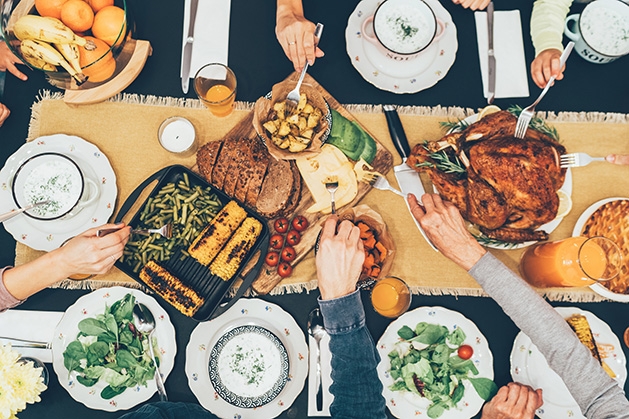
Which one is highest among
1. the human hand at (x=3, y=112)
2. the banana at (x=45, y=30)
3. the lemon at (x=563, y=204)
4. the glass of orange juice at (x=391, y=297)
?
the banana at (x=45, y=30)

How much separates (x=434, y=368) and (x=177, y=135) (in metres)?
1.47

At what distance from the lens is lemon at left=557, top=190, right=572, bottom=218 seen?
1939 millimetres

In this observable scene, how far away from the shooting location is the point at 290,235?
2.02 m

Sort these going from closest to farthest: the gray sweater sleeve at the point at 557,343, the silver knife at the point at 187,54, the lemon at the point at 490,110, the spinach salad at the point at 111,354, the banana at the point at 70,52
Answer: the gray sweater sleeve at the point at 557,343 → the banana at the point at 70,52 → the spinach salad at the point at 111,354 → the lemon at the point at 490,110 → the silver knife at the point at 187,54

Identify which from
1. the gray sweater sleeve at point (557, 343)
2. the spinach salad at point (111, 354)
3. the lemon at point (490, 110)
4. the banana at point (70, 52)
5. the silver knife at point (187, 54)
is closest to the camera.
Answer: the gray sweater sleeve at point (557, 343)

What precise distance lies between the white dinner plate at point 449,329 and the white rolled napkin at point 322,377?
0.21 meters

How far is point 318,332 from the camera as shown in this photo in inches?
77.1

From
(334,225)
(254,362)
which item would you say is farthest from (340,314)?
(254,362)

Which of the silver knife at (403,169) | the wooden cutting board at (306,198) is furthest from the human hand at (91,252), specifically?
the silver knife at (403,169)

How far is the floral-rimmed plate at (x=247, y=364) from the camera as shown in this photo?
194cm

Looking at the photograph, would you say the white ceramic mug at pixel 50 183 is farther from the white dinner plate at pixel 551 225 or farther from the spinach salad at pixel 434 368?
the white dinner plate at pixel 551 225

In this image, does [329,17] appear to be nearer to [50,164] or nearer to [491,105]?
[491,105]

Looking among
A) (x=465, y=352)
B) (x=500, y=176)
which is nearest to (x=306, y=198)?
(x=500, y=176)

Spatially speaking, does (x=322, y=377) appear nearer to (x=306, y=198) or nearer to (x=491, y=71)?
(x=306, y=198)
